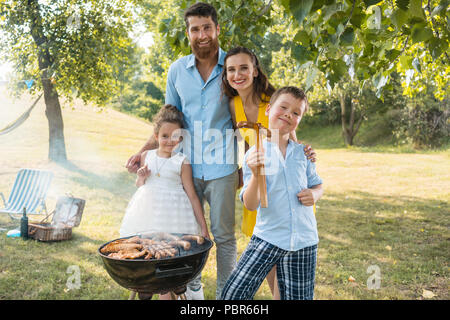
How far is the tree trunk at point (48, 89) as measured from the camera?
870cm

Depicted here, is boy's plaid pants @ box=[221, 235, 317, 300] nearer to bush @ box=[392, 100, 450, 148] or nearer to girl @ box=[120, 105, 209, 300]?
girl @ box=[120, 105, 209, 300]

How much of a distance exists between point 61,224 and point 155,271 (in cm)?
394


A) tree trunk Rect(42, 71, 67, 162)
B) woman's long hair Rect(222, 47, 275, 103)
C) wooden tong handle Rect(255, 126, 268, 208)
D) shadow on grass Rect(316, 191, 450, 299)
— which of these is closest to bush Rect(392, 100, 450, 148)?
shadow on grass Rect(316, 191, 450, 299)

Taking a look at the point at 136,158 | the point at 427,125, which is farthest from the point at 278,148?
the point at 427,125

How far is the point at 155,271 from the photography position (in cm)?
184

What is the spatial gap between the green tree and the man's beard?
6.52m

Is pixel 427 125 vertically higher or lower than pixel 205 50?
lower

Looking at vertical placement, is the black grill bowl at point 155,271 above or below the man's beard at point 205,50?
below

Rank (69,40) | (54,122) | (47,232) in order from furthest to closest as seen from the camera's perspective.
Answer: (54,122) < (69,40) < (47,232)

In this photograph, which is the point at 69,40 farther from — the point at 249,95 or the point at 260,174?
the point at 260,174

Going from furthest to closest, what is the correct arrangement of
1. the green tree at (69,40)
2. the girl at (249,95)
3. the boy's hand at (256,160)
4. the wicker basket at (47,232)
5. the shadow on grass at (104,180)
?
the shadow on grass at (104,180), the green tree at (69,40), the wicker basket at (47,232), the girl at (249,95), the boy's hand at (256,160)

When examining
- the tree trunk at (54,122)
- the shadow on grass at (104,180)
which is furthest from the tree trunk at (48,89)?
the shadow on grass at (104,180)

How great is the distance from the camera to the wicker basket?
5.05m

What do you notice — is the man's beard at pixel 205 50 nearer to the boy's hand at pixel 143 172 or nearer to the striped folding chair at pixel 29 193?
the boy's hand at pixel 143 172
